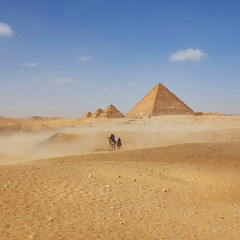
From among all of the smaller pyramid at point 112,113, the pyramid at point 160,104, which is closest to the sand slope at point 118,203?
the pyramid at point 160,104

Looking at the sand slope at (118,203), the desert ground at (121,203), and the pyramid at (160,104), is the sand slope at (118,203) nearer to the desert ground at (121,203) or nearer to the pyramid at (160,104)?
the desert ground at (121,203)

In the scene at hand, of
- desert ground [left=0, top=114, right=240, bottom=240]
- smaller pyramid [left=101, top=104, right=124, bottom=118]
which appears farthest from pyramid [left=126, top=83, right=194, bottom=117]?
desert ground [left=0, top=114, right=240, bottom=240]

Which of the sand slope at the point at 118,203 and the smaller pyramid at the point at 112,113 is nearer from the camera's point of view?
the sand slope at the point at 118,203

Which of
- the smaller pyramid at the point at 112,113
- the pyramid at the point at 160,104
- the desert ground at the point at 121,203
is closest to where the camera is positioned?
the desert ground at the point at 121,203

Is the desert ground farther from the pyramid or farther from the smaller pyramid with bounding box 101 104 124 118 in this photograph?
the smaller pyramid with bounding box 101 104 124 118

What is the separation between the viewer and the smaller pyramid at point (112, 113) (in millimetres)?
91738

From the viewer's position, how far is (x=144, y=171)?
29.2 feet

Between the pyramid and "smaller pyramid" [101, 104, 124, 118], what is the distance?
18.1 ft

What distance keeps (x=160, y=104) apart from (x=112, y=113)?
688 inches

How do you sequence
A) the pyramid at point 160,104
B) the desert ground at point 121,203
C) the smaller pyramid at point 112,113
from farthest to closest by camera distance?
the smaller pyramid at point 112,113
the pyramid at point 160,104
the desert ground at point 121,203

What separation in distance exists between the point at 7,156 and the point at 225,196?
1514 centimetres

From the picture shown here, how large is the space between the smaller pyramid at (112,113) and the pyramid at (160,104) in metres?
5.50

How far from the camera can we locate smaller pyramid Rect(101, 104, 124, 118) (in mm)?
91738

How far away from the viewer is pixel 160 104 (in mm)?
83938
